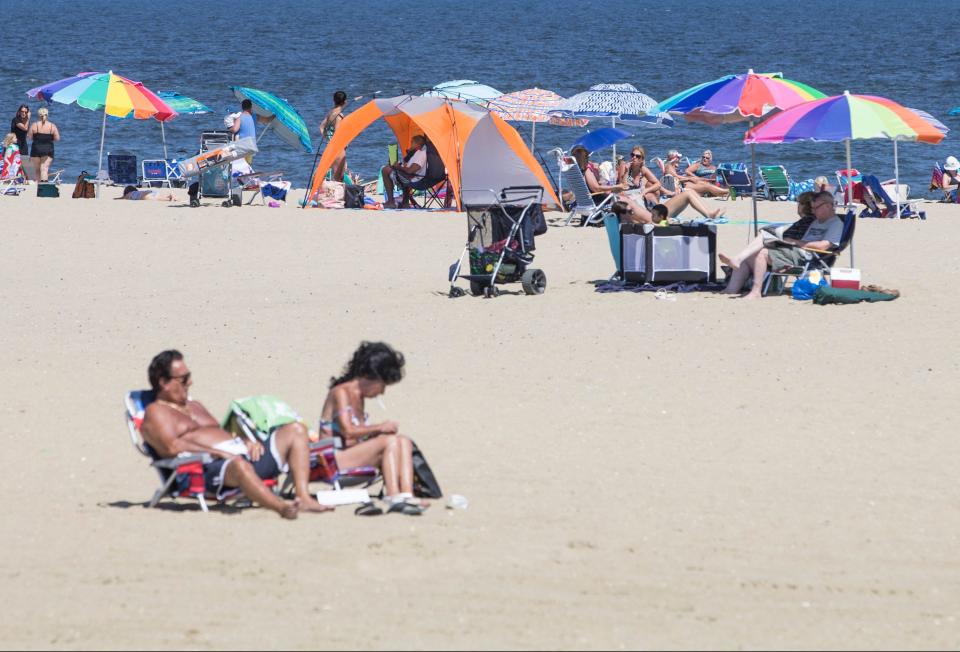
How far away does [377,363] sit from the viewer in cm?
682

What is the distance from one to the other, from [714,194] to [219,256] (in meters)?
7.30

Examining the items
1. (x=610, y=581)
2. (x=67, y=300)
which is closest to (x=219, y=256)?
(x=67, y=300)

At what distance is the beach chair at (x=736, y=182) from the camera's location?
64.6ft

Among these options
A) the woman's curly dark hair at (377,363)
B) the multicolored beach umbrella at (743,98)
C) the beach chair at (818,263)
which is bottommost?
the woman's curly dark hair at (377,363)

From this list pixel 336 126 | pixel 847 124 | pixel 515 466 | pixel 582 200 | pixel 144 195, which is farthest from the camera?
pixel 336 126

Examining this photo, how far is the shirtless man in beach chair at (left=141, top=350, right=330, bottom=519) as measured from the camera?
21.5ft

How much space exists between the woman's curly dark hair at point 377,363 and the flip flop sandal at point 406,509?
1.92ft

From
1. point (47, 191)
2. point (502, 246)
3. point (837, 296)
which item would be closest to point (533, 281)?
point (502, 246)

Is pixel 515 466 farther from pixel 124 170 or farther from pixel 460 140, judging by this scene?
pixel 124 170

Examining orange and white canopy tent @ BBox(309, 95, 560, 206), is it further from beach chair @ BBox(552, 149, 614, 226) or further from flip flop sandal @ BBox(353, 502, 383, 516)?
flip flop sandal @ BBox(353, 502, 383, 516)

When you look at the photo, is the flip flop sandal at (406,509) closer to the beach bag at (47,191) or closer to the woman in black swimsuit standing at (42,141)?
the beach bag at (47,191)

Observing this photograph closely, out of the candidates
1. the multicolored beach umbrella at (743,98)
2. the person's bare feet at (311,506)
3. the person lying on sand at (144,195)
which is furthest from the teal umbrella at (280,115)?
the person's bare feet at (311,506)

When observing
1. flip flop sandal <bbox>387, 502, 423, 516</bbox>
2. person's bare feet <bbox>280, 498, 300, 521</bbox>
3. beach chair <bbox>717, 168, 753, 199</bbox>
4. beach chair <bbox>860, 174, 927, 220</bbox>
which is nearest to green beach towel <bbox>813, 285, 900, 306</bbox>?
flip flop sandal <bbox>387, 502, 423, 516</bbox>

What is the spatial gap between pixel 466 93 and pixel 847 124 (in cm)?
873
